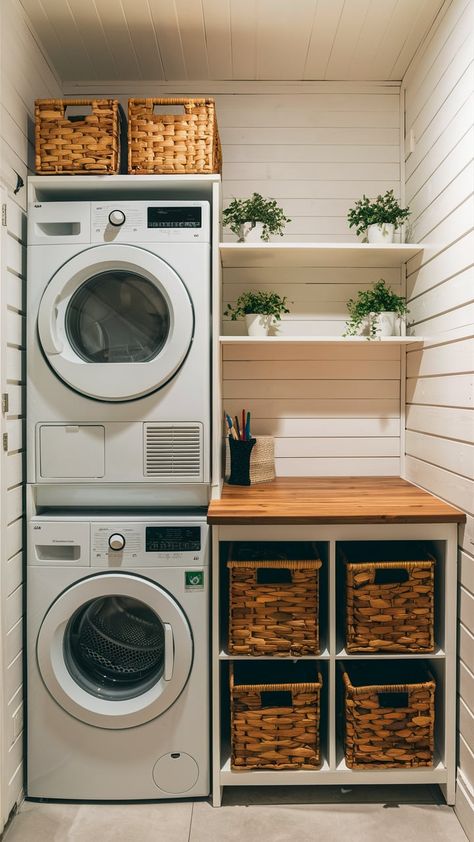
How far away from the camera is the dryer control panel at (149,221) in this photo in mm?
2020

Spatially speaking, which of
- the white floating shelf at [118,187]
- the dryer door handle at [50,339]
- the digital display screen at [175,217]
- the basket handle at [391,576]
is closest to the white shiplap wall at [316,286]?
the white floating shelf at [118,187]

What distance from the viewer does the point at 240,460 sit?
2.41m

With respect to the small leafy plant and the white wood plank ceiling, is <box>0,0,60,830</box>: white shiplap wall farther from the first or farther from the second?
the small leafy plant

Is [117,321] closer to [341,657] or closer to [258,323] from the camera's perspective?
[258,323]

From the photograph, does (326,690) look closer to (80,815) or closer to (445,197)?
(80,815)

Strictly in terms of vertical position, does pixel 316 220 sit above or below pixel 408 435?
above

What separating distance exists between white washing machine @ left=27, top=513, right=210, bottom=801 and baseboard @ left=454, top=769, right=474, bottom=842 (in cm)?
82

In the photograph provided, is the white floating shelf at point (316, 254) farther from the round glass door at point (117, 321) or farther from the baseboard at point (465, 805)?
the baseboard at point (465, 805)

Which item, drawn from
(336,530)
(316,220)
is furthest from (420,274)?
(336,530)

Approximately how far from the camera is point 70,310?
2.07m

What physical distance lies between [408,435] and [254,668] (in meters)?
1.14

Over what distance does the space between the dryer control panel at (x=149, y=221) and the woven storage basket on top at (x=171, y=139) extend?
0.16 m

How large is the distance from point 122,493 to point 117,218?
3.06 feet

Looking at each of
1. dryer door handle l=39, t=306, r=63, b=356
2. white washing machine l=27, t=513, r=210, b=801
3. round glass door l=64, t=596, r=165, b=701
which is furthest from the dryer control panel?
round glass door l=64, t=596, r=165, b=701
